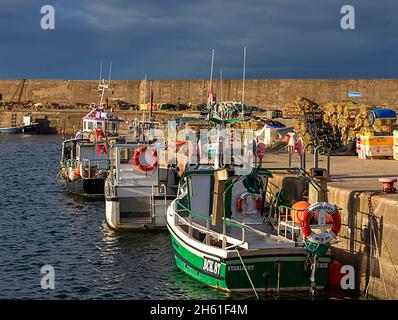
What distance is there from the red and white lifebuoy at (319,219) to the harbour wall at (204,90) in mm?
54362

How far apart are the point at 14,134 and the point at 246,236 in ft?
255

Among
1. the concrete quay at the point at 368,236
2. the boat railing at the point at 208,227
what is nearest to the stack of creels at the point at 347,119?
the concrete quay at the point at 368,236

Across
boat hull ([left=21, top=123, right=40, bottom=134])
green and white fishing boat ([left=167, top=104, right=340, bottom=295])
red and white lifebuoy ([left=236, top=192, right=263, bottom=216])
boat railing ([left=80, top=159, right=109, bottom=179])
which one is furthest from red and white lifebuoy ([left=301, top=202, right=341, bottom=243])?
boat hull ([left=21, top=123, right=40, bottom=134])

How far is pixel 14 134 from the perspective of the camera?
297ft

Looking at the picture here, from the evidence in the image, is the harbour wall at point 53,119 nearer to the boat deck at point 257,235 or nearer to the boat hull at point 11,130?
the boat hull at point 11,130

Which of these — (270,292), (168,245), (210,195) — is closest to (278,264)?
(270,292)

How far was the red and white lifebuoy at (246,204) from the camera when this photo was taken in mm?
17719

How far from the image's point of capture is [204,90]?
87062 mm

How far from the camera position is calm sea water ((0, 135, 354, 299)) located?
1675cm

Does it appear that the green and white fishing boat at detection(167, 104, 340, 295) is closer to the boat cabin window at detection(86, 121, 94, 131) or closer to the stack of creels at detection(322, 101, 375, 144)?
the stack of creels at detection(322, 101, 375, 144)

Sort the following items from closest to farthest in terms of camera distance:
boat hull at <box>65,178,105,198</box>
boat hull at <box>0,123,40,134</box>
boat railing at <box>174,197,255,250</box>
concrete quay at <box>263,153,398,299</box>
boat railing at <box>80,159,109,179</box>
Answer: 1. concrete quay at <box>263,153,398,299</box>
2. boat railing at <box>174,197,255,250</box>
3. boat hull at <box>65,178,105,198</box>
4. boat railing at <box>80,159,109,179</box>
5. boat hull at <box>0,123,40,134</box>

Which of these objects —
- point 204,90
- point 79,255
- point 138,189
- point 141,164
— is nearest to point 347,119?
point 141,164
